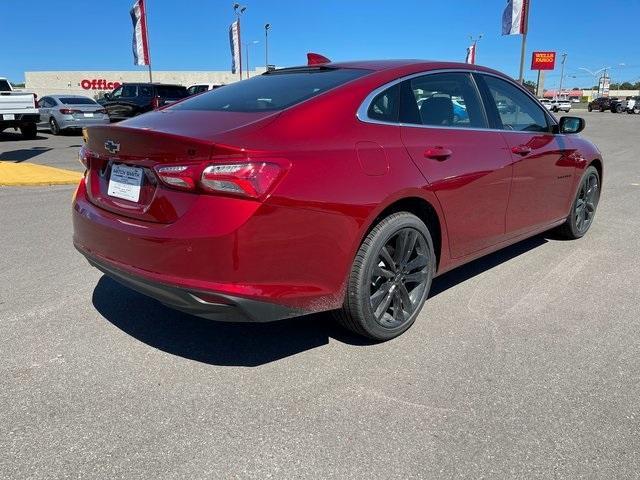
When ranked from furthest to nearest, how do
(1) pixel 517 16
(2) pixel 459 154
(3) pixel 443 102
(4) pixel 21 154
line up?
(1) pixel 517 16
(4) pixel 21 154
(3) pixel 443 102
(2) pixel 459 154

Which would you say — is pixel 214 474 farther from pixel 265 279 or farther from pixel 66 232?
pixel 66 232

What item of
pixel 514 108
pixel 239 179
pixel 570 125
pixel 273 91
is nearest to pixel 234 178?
pixel 239 179

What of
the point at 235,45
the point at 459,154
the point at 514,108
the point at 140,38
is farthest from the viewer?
the point at 235,45

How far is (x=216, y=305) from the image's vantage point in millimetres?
2488

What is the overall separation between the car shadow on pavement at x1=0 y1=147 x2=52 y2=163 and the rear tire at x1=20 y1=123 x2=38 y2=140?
307 cm

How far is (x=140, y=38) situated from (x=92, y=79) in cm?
4092

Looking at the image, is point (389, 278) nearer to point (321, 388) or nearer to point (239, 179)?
point (321, 388)

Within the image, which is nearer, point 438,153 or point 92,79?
point 438,153

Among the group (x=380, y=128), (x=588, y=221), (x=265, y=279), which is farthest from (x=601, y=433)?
(x=588, y=221)

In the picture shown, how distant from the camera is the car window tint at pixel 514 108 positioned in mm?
4094

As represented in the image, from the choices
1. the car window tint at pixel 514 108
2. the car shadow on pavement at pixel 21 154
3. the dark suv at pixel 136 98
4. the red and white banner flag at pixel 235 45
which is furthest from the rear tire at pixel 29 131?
the red and white banner flag at pixel 235 45

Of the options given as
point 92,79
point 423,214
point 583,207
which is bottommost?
point 583,207

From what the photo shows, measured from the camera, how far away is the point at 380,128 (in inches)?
117

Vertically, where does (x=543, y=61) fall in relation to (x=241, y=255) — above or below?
above
